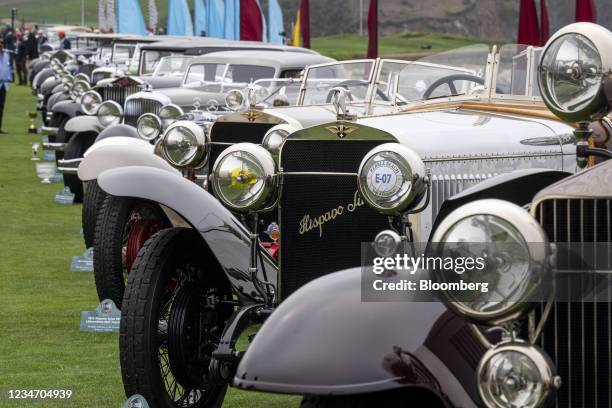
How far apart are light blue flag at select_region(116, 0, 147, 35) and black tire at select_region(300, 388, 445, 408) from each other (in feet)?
115

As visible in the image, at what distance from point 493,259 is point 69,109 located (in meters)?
14.2

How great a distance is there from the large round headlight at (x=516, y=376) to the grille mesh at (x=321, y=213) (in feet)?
9.52

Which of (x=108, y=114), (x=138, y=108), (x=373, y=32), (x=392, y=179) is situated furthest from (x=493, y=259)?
(x=373, y=32)

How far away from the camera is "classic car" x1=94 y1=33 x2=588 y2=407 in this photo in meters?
5.62

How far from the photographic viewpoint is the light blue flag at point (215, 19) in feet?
114

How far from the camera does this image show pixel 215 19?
3506 centimetres

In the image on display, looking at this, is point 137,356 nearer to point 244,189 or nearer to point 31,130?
point 244,189

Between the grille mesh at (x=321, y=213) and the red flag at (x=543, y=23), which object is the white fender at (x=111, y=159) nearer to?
the grille mesh at (x=321, y=213)

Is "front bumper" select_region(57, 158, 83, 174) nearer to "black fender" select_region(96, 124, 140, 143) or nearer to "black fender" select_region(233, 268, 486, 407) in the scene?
"black fender" select_region(96, 124, 140, 143)

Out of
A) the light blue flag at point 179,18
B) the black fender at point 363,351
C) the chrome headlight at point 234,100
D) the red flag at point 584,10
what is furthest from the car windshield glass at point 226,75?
the light blue flag at point 179,18

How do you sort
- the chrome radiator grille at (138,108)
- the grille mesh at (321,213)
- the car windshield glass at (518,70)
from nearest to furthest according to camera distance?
the grille mesh at (321,213), the car windshield glass at (518,70), the chrome radiator grille at (138,108)

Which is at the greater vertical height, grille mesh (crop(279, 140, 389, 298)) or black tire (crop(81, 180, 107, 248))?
grille mesh (crop(279, 140, 389, 298))

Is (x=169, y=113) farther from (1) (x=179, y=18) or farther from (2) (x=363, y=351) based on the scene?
(1) (x=179, y=18)

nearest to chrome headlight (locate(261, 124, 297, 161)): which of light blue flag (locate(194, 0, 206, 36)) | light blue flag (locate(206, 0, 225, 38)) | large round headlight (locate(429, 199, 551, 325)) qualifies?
large round headlight (locate(429, 199, 551, 325))
